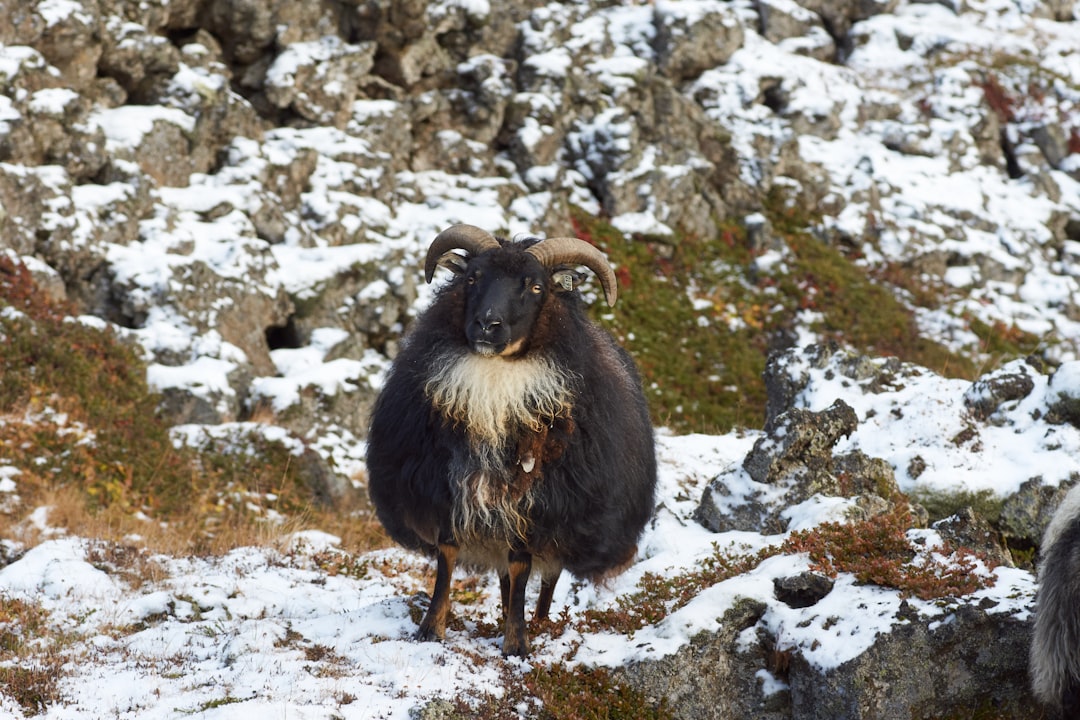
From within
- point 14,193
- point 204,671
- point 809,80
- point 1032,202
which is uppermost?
point 14,193

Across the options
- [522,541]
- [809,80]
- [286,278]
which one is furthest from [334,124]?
[522,541]

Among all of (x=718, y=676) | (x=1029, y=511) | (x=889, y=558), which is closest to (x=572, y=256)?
(x=718, y=676)

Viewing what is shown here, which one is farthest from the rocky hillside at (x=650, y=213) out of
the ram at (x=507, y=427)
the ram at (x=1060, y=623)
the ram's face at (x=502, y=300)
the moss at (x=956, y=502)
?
the ram's face at (x=502, y=300)

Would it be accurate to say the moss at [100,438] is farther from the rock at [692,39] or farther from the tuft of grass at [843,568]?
the rock at [692,39]

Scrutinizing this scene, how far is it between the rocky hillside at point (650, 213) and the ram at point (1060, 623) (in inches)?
20.7

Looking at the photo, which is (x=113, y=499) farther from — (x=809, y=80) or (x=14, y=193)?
(x=809, y=80)

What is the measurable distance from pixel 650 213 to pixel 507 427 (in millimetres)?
16486

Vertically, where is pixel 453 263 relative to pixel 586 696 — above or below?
above

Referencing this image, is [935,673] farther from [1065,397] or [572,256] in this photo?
[1065,397]

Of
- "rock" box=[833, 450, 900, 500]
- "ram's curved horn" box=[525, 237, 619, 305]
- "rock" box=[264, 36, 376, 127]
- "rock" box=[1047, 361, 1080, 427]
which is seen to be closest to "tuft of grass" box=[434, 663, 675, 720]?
"ram's curved horn" box=[525, 237, 619, 305]

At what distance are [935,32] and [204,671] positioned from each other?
98.9ft

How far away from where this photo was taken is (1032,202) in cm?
2503

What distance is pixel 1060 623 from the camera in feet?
18.4

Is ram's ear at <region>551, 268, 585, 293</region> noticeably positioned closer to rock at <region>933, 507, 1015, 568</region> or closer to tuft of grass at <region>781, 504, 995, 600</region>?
tuft of grass at <region>781, 504, 995, 600</region>
